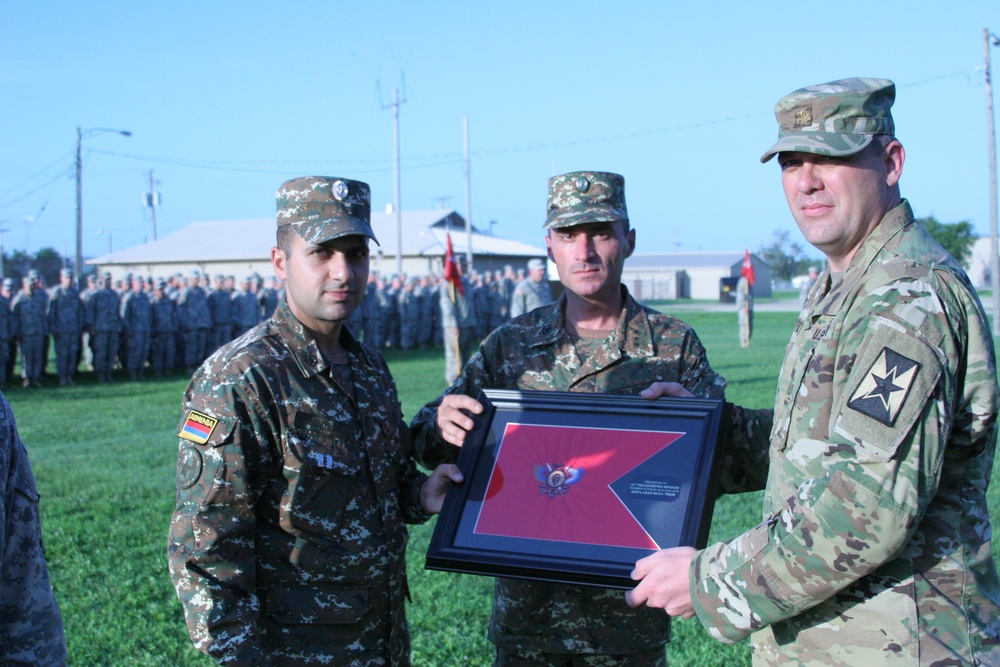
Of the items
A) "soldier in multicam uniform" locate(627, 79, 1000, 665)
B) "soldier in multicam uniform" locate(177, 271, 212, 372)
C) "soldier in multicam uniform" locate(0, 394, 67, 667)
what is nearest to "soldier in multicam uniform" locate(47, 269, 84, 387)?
"soldier in multicam uniform" locate(177, 271, 212, 372)

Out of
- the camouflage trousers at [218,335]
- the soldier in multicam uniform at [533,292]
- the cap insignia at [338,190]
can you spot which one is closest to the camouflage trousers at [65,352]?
the camouflage trousers at [218,335]

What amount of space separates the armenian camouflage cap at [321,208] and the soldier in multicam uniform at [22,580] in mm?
1024

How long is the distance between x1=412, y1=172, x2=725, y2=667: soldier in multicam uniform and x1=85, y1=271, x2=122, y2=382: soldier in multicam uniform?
17.1 m

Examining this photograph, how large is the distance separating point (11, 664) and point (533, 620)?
1.66 metres

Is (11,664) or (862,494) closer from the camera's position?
(862,494)

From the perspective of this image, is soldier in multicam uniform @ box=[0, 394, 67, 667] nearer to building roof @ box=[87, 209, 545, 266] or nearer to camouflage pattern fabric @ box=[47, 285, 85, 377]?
camouflage pattern fabric @ box=[47, 285, 85, 377]

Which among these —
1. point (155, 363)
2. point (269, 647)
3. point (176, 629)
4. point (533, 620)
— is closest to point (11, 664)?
point (269, 647)

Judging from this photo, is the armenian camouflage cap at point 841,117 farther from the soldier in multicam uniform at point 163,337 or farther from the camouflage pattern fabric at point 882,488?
the soldier in multicam uniform at point 163,337

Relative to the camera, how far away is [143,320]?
63.6ft

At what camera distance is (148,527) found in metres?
6.88

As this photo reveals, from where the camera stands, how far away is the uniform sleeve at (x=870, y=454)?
1908 mm

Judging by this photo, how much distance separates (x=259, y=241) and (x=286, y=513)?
162ft

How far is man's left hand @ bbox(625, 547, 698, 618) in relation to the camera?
88.5 inches

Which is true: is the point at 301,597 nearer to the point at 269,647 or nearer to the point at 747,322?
the point at 269,647
